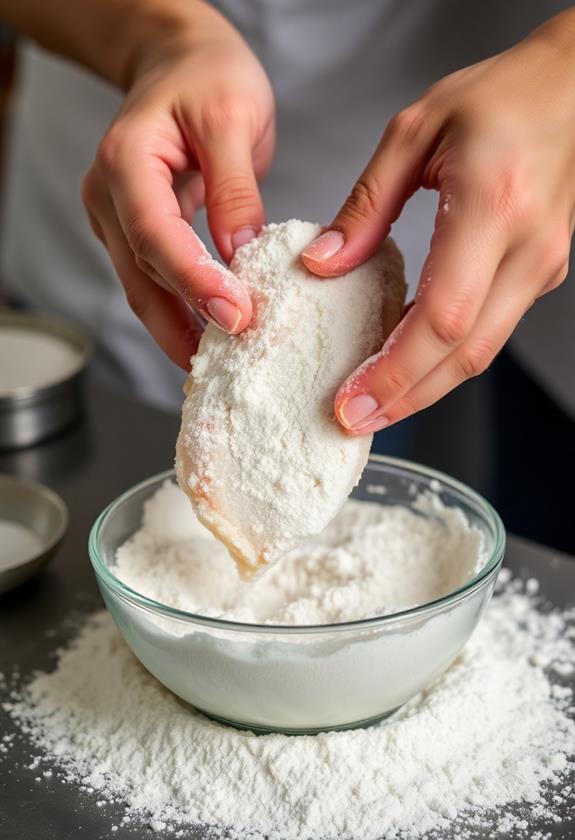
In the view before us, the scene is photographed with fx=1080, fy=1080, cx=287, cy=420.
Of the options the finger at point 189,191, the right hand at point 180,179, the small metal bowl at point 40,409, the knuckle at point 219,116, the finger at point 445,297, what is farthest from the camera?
the small metal bowl at point 40,409

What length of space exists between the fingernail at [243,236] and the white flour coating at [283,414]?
0.07 metres

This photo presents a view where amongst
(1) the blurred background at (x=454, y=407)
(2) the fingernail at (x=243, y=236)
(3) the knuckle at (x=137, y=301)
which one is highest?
(2) the fingernail at (x=243, y=236)

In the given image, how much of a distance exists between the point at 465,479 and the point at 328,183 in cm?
62

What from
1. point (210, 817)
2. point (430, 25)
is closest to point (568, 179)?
point (210, 817)

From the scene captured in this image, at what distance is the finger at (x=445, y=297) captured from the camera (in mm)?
719

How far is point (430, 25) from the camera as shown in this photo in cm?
137

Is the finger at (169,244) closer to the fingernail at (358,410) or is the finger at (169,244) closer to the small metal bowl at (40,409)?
the fingernail at (358,410)

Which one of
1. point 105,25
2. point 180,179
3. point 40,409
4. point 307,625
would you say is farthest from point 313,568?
point 105,25

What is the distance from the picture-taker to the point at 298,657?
2.53 feet

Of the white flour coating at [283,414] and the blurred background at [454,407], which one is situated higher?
the white flour coating at [283,414]

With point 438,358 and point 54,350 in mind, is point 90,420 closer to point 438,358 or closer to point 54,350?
point 54,350

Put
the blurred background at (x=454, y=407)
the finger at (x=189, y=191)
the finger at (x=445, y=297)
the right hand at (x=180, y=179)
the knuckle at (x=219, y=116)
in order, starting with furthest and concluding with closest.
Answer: the blurred background at (x=454, y=407), the finger at (x=189, y=191), the knuckle at (x=219, y=116), the right hand at (x=180, y=179), the finger at (x=445, y=297)

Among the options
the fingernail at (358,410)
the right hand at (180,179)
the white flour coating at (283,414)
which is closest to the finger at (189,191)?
the right hand at (180,179)

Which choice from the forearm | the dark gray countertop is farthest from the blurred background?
the forearm
